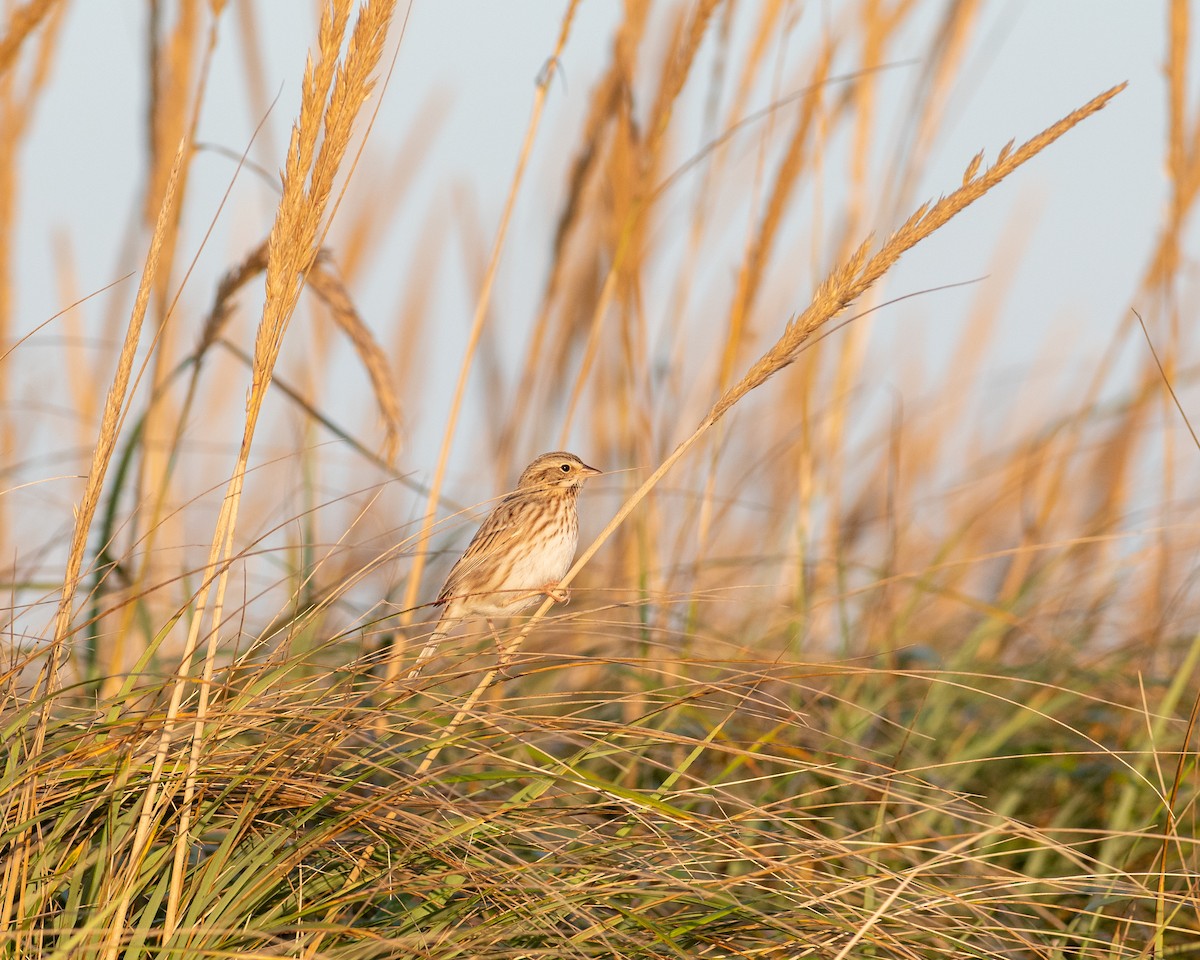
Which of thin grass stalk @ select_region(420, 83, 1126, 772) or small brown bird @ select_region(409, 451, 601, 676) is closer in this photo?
thin grass stalk @ select_region(420, 83, 1126, 772)

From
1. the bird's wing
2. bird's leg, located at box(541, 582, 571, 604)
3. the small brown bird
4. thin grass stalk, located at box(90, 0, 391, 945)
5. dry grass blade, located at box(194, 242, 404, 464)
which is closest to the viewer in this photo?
thin grass stalk, located at box(90, 0, 391, 945)

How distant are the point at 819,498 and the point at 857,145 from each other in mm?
1137

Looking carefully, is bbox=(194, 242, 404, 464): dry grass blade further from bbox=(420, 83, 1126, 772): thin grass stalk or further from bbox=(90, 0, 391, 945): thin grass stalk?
bbox=(420, 83, 1126, 772): thin grass stalk

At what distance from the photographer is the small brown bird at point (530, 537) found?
371cm

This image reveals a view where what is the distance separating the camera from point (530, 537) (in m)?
3.80

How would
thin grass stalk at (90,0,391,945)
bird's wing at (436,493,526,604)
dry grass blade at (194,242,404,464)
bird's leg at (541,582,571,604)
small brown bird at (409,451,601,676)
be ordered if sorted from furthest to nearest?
bird's wing at (436,493,526,604)
small brown bird at (409,451,601,676)
dry grass blade at (194,242,404,464)
bird's leg at (541,582,571,604)
thin grass stalk at (90,0,391,945)

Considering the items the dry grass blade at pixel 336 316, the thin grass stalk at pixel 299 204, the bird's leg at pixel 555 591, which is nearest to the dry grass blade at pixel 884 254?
the bird's leg at pixel 555 591

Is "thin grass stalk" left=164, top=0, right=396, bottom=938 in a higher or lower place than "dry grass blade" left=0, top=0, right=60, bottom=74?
lower

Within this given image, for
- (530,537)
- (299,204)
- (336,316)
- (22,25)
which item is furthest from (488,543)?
(299,204)

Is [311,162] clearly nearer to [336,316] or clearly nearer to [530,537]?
[336,316]

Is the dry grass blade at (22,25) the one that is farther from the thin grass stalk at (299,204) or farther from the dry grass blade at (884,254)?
the dry grass blade at (884,254)

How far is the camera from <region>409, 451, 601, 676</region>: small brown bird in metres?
3.71

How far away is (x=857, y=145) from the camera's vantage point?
13.9ft

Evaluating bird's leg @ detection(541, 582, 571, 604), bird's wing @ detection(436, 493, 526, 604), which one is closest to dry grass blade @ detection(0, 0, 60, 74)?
bird's leg @ detection(541, 582, 571, 604)
